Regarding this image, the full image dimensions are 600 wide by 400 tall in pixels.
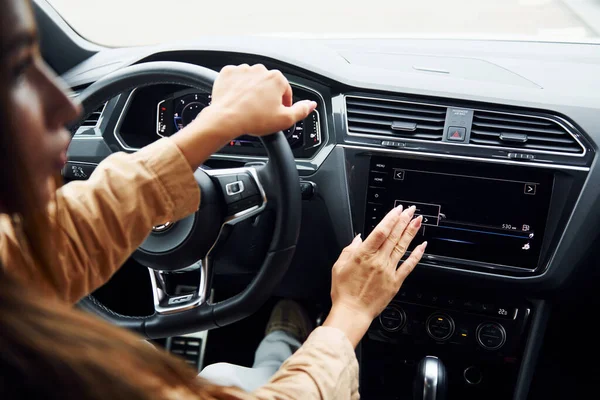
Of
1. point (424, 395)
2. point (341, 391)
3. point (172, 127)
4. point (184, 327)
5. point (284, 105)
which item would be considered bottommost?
point (424, 395)

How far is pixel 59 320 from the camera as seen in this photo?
528mm

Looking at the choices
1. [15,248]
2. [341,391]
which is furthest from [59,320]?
[341,391]

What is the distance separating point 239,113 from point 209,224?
0.27 meters

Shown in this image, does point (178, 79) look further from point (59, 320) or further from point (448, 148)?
point (59, 320)

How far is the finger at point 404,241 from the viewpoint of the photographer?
117 centimetres

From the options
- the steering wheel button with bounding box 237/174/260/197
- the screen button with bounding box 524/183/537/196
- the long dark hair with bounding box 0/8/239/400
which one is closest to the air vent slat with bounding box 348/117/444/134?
the screen button with bounding box 524/183/537/196

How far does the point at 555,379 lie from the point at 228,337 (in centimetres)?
95

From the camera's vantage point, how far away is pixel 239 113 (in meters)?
1.00

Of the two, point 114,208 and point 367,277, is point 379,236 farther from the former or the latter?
point 114,208

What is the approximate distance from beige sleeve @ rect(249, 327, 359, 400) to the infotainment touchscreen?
49 centimetres

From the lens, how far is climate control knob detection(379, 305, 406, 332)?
1.58 m

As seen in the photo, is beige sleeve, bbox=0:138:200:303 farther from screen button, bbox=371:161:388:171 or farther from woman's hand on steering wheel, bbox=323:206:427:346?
screen button, bbox=371:161:388:171

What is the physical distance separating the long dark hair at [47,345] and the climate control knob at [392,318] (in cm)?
106

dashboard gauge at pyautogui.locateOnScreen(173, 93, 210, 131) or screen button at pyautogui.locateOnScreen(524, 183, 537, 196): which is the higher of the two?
dashboard gauge at pyautogui.locateOnScreen(173, 93, 210, 131)
